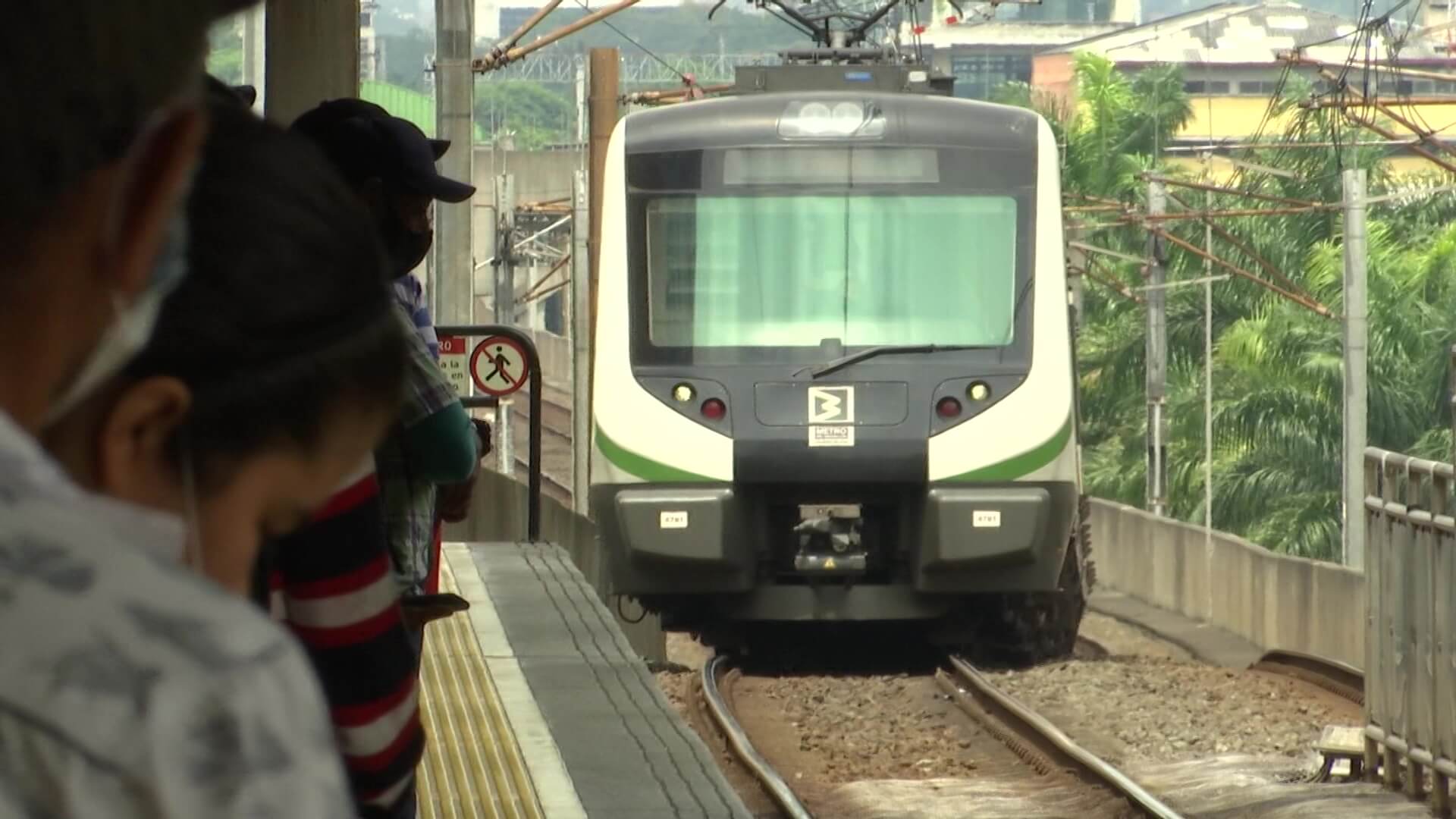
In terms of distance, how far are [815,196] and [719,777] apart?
6841 mm

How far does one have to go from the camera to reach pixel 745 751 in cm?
1025

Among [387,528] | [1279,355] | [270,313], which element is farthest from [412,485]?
[1279,355]

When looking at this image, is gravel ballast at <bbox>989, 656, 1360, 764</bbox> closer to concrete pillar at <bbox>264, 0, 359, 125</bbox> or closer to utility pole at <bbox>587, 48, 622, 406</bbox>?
concrete pillar at <bbox>264, 0, 359, 125</bbox>

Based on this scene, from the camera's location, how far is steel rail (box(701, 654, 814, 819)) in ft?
29.5

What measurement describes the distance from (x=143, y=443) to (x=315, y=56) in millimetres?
6989

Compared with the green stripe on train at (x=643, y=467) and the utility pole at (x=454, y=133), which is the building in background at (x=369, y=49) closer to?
the utility pole at (x=454, y=133)

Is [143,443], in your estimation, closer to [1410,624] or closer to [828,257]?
[1410,624]

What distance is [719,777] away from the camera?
5.52m

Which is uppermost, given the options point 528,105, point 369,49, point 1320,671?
point 528,105

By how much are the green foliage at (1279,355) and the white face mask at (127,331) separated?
24.9 meters

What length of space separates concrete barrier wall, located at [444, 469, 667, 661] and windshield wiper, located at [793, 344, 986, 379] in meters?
1.40

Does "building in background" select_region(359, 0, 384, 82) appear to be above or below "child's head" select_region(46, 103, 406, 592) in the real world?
above

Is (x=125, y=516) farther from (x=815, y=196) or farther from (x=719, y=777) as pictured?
(x=815, y=196)

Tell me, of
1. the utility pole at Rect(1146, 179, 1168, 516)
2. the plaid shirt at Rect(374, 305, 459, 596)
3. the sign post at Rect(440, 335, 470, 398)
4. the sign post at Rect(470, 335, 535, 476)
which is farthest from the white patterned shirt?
the utility pole at Rect(1146, 179, 1168, 516)
